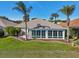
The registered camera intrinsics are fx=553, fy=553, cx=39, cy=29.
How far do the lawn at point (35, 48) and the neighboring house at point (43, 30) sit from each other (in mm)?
556

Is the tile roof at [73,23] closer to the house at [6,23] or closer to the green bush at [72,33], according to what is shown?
the green bush at [72,33]

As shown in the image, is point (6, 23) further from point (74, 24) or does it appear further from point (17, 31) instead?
point (74, 24)

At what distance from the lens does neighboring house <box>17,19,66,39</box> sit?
29438mm

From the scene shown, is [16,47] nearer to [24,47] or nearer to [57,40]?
[24,47]

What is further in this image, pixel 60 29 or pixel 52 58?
pixel 60 29

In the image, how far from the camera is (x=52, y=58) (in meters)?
27.3

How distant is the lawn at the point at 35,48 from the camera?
92.7 feet

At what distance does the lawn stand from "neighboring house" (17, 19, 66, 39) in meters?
0.56

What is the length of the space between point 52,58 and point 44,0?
9.77ft

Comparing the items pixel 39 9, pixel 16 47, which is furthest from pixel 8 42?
pixel 39 9

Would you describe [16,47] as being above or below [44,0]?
below

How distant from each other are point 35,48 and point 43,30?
7.80 feet

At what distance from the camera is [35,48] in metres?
29.0

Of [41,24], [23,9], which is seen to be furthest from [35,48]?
[41,24]
